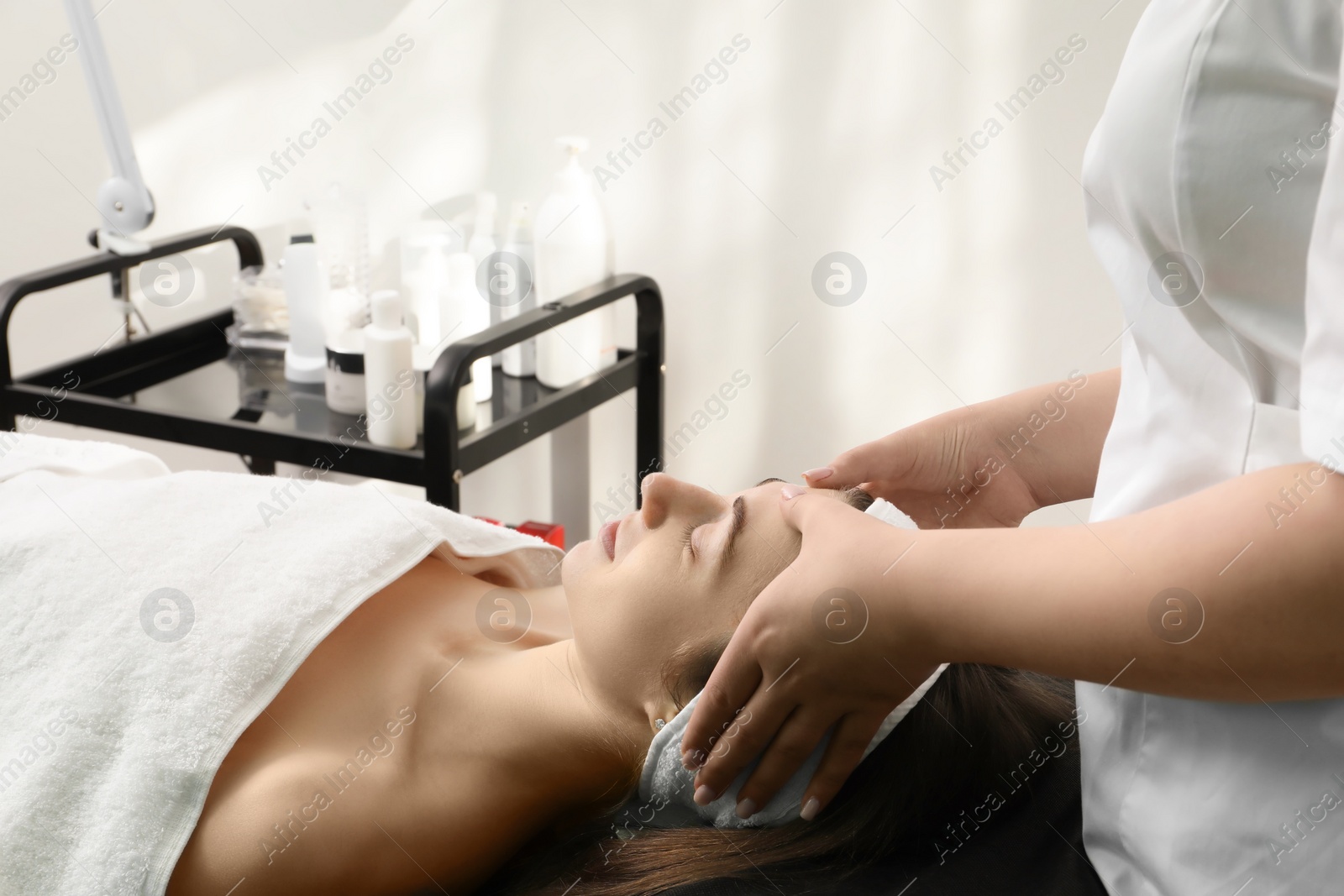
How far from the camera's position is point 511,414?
172cm

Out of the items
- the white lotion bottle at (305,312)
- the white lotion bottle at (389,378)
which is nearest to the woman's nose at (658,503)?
the white lotion bottle at (389,378)

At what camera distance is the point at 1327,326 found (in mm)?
531

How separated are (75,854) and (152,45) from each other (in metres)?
1.88

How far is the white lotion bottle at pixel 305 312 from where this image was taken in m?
1.86

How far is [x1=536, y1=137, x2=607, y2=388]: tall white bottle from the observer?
181 centimetres

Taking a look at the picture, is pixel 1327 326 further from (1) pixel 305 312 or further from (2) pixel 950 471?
(1) pixel 305 312

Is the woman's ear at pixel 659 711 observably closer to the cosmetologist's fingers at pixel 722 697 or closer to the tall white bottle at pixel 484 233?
the cosmetologist's fingers at pixel 722 697

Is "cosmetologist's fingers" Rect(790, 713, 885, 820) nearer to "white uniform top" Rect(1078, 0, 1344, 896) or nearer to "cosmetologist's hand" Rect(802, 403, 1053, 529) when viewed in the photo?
"white uniform top" Rect(1078, 0, 1344, 896)

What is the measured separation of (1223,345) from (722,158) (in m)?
1.30

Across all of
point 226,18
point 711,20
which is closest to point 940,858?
point 711,20

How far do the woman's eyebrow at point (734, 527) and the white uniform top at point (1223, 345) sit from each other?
1.02 ft

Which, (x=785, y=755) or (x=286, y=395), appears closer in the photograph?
(x=785, y=755)

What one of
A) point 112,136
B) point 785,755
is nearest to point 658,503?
point 785,755

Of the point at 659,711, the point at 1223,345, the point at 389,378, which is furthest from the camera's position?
the point at 389,378
